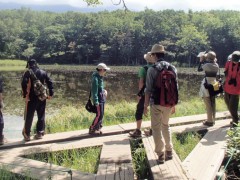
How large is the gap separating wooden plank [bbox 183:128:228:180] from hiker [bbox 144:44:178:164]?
1.35 feet

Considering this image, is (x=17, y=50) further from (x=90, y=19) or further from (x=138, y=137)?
(x=138, y=137)

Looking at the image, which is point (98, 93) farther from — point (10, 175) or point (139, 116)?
point (10, 175)

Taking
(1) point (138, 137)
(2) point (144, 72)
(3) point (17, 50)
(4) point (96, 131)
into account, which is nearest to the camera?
(2) point (144, 72)

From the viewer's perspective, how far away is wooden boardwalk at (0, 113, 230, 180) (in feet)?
15.8

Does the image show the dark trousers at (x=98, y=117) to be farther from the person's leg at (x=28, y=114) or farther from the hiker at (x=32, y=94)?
the person's leg at (x=28, y=114)

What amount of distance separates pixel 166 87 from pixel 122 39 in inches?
3504

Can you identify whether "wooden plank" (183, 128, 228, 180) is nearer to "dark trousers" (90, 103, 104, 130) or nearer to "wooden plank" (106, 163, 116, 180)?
"wooden plank" (106, 163, 116, 180)

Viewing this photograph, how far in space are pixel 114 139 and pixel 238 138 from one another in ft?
8.22

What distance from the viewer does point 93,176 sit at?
15.7ft

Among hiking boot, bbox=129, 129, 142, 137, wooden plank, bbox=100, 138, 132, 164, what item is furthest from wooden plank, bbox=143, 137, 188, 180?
hiking boot, bbox=129, 129, 142, 137

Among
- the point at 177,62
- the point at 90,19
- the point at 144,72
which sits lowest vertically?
the point at 177,62

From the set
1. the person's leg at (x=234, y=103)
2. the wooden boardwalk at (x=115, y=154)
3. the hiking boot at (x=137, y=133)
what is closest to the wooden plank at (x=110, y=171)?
the wooden boardwalk at (x=115, y=154)

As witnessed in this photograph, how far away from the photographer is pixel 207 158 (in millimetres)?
5352

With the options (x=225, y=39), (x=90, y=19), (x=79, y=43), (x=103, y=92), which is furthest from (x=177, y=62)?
(x=103, y=92)
